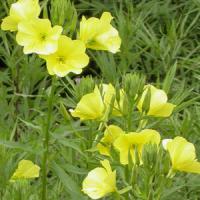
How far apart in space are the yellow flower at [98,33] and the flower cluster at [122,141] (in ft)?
0.32

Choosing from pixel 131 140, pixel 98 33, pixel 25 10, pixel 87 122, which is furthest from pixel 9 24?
pixel 131 140

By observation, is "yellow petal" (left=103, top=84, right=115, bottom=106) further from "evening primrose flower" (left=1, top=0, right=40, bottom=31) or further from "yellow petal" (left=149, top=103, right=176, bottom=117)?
"evening primrose flower" (left=1, top=0, right=40, bottom=31)

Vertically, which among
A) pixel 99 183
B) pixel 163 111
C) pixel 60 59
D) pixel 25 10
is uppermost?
pixel 25 10

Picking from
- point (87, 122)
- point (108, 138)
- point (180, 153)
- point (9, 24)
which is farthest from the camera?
point (87, 122)

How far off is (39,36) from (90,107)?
0.20m

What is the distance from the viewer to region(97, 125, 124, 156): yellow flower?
164 centimetres

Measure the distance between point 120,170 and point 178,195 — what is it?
0.46 meters

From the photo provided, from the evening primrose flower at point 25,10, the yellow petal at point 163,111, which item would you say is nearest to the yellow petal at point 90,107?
the yellow petal at point 163,111

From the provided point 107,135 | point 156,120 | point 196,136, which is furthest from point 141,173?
point 196,136

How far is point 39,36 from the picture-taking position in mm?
1728

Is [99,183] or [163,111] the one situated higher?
[163,111]

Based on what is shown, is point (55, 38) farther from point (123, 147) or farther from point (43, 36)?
point (123, 147)

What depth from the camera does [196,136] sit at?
226cm

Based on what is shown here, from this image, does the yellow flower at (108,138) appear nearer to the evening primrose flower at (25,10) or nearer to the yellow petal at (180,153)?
the yellow petal at (180,153)
